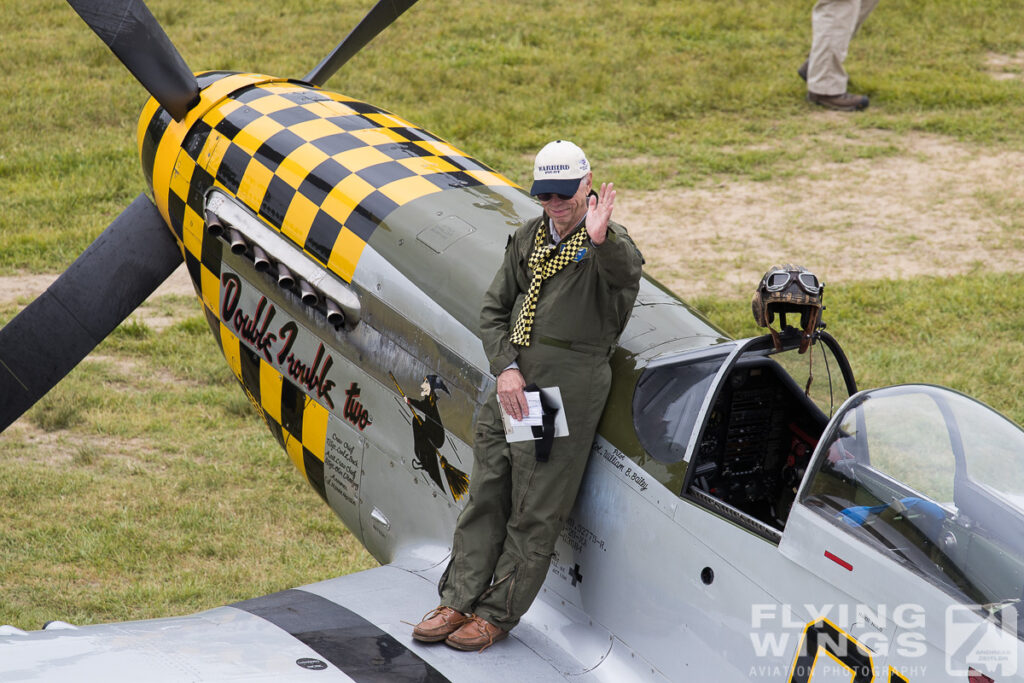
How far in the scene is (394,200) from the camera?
479 cm

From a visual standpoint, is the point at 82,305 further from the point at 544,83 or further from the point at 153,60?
the point at 544,83

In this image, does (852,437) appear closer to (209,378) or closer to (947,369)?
(947,369)

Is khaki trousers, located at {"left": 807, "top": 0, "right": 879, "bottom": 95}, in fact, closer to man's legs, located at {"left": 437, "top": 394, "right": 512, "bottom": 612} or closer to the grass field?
the grass field

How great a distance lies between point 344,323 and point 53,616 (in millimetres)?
2381

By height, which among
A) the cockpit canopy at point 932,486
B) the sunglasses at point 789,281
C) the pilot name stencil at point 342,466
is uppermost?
the sunglasses at point 789,281

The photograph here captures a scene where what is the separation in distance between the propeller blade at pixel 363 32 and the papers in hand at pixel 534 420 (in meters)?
3.30

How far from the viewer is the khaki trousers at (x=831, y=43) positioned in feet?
44.3

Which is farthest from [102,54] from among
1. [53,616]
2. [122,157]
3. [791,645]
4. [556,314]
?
→ [791,645]

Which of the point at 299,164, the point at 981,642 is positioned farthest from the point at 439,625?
the point at 299,164

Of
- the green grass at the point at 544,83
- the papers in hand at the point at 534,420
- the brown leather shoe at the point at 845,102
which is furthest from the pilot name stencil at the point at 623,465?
the brown leather shoe at the point at 845,102

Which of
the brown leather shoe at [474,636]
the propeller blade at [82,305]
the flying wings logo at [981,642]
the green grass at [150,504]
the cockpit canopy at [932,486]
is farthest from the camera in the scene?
the green grass at [150,504]

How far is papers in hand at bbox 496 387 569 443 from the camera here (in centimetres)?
371

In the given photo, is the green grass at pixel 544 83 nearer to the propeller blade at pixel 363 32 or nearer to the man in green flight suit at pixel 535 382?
the propeller blade at pixel 363 32

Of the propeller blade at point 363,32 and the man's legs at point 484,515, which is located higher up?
the propeller blade at point 363,32
